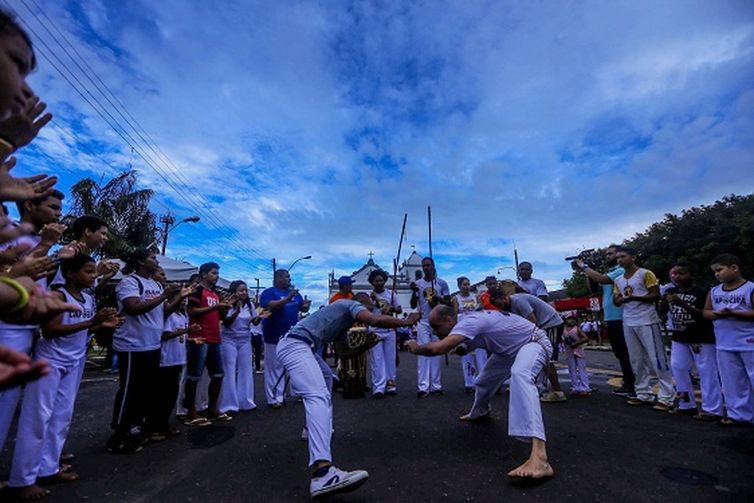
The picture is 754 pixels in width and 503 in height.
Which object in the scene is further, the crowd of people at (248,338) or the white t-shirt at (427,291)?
the white t-shirt at (427,291)

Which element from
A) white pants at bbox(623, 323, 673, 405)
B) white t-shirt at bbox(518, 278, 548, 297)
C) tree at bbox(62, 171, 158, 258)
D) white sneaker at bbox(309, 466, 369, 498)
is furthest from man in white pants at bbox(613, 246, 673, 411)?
tree at bbox(62, 171, 158, 258)

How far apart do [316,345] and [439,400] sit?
3200 millimetres

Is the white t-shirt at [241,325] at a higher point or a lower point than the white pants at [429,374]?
higher

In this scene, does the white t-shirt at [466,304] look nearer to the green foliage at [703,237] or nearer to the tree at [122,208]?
the tree at [122,208]

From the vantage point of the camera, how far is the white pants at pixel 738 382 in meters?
4.22

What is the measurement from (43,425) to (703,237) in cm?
3350

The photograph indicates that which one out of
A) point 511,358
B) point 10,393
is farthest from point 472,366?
point 10,393

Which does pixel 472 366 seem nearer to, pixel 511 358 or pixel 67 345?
pixel 511 358

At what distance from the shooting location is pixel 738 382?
4324 millimetres

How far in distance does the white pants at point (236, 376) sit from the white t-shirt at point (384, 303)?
2.14 m

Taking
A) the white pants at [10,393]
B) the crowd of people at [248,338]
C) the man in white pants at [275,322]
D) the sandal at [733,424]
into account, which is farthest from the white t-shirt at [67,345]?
the sandal at [733,424]

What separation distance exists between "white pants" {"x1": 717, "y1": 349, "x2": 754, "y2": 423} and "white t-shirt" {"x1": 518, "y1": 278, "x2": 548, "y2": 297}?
8.48 feet

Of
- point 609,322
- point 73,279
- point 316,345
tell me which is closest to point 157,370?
point 73,279

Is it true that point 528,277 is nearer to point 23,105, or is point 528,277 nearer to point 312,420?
point 312,420
